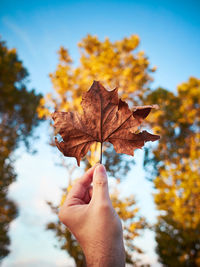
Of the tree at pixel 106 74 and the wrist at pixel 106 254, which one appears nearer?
the wrist at pixel 106 254

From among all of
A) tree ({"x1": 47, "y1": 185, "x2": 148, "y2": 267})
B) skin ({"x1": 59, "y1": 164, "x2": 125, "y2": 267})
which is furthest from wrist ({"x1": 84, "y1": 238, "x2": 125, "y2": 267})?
tree ({"x1": 47, "y1": 185, "x2": 148, "y2": 267})

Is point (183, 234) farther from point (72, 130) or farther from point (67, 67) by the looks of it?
point (67, 67)

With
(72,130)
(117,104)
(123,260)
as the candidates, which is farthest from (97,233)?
(117,104)

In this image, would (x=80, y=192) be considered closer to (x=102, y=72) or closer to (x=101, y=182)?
(x=101, y=182)

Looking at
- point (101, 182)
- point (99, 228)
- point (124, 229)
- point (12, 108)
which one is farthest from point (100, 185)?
point (12, 108)

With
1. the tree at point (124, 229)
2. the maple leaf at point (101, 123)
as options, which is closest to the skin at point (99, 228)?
the maple leaf at point (101, 123)

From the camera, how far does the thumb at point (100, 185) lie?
0.70 metres

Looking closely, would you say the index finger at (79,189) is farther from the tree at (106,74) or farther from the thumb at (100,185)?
the tree at (106,74)

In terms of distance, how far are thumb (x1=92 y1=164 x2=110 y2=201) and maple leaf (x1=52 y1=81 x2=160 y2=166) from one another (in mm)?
149

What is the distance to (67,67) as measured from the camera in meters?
7.76

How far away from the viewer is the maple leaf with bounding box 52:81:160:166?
0.81m

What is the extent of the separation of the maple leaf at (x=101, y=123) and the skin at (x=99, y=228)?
7.6 inches

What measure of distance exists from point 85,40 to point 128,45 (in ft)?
7.06

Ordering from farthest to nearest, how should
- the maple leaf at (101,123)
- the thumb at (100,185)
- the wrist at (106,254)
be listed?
the maple leaf at (101,123) → the thumb at (100,185) → the wrist at (106,254)
